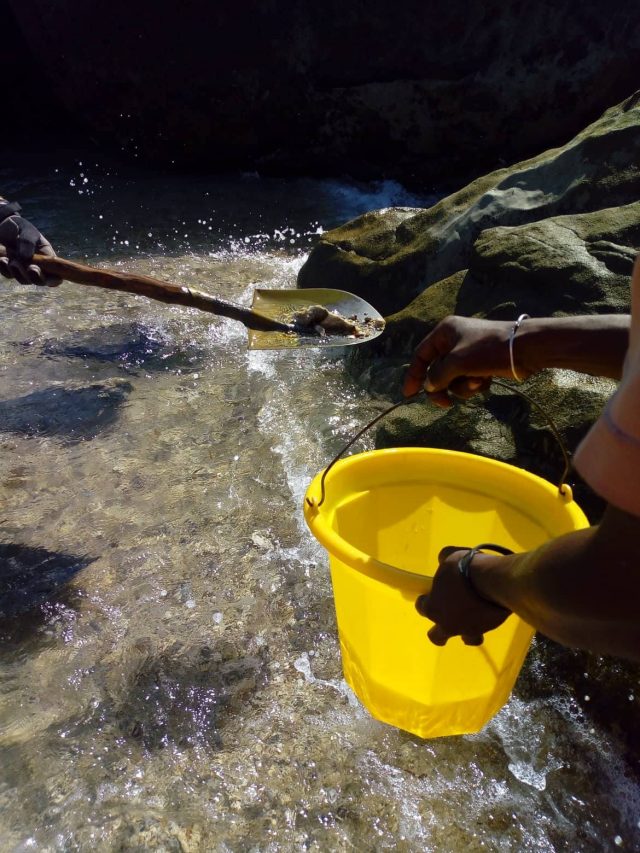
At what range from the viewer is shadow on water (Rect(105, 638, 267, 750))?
1791 millimetres

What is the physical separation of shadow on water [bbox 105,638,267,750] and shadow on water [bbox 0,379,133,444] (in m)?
1.40

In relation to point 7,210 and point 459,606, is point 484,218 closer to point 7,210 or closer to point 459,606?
point 7,210

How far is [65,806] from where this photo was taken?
159 cm

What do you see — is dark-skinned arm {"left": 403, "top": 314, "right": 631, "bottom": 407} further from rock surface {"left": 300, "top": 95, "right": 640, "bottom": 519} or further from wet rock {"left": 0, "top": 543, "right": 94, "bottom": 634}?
wet rock {"left": 0, "top": 543, "right": 94, "bottom": 634}

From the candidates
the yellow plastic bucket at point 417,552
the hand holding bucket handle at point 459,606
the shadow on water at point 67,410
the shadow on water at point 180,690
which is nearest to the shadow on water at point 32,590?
the shadow on water at point 180,690

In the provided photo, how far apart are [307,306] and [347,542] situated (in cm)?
222

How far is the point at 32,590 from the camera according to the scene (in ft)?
7.40

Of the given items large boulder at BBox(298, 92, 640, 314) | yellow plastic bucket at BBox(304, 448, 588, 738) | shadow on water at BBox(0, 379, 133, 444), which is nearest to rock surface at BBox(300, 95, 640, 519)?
large boulder at BBox(298, 92, 640, 314)

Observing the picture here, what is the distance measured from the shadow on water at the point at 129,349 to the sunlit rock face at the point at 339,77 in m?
4.39

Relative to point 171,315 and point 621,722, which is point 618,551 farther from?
point 171,315

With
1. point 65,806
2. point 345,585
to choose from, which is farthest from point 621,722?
point 65,806

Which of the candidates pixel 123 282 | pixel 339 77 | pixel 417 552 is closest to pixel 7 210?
pixel 123 282

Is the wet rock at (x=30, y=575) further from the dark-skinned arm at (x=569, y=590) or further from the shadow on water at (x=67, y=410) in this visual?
the dark-skinned arm at (x=569, y=590)

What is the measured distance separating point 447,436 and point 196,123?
6524 millimetres
